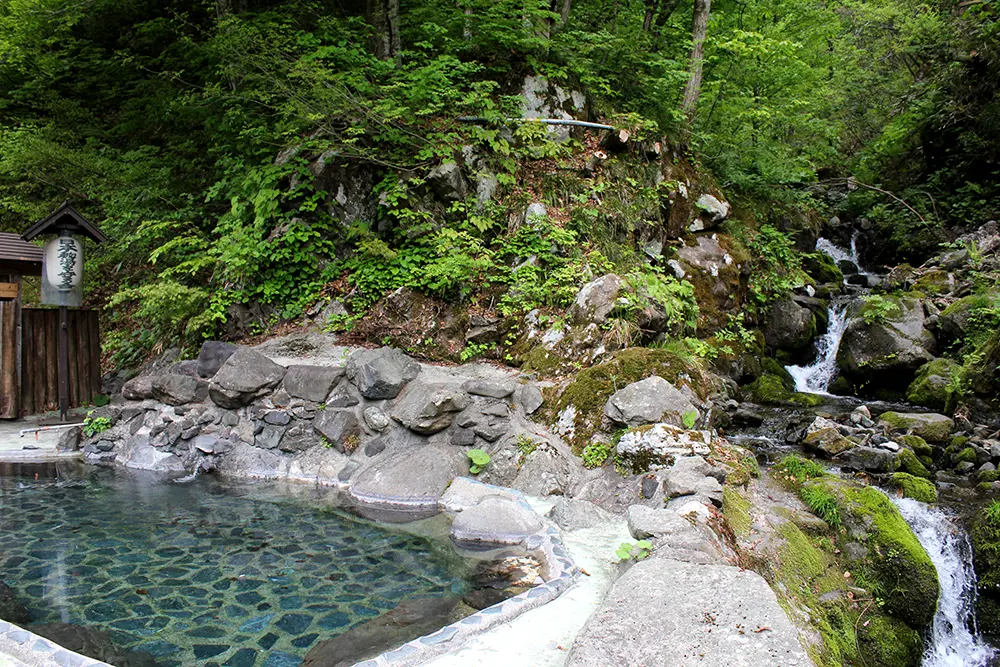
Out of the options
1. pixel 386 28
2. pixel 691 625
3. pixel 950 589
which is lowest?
pixel 950 589

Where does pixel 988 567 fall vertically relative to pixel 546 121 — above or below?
below

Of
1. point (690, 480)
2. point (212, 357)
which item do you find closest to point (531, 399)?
point (690, 480)

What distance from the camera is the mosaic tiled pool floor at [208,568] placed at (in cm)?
408

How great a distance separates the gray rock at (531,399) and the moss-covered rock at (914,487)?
417 centimetres

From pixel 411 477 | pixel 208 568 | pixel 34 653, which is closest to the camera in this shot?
pixel 34 653

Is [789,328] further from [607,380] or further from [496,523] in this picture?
[496,523]

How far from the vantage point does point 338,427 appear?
7465 millimetres

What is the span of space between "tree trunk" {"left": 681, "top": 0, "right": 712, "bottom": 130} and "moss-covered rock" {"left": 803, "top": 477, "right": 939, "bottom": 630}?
9.20 meters

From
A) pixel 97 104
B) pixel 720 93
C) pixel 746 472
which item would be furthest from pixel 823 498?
→ pixel 97 104

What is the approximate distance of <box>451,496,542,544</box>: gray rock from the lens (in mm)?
5418

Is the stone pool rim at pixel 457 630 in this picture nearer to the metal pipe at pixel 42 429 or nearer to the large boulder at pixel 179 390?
the large boulder at pixel 179 390

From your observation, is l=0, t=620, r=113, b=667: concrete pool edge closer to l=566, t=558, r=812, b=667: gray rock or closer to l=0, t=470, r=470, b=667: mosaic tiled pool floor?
l=0, t=470, r=470, b=667: mosaic tiled pool floor

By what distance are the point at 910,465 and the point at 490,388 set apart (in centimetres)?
523

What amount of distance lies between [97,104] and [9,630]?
14467 mm
